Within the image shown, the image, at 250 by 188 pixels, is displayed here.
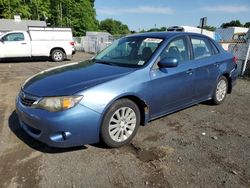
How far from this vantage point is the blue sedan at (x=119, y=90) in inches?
130

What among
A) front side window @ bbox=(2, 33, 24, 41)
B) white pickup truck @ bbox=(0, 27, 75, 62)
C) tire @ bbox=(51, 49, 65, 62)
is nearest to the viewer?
front side window @ bbox=(2, 33, 24, 41)

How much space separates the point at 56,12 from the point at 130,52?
186 ft

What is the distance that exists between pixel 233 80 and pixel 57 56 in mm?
11973

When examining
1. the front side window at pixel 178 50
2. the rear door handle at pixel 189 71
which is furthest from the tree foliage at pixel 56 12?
the rear door handle at pixel 189 71

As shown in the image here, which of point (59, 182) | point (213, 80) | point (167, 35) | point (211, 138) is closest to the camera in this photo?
point (59, 182)

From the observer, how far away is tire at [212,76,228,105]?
18.7 ft

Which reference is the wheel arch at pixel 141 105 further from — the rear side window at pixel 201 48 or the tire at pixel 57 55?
the tire at pixel 57 55

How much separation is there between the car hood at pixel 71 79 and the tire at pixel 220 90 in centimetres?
255

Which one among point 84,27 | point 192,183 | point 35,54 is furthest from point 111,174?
point 84,27

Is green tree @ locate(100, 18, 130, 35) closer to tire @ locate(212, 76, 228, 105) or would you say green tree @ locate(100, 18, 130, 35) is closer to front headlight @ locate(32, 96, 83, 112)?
tire @ locate(212, 76, 228, 105)

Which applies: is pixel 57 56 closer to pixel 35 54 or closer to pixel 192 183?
pixel 35 54

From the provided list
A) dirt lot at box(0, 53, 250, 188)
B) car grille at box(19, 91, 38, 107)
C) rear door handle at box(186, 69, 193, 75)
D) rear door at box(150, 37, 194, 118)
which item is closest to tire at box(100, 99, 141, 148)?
dirt lot at box(0, 53, 250, 188)

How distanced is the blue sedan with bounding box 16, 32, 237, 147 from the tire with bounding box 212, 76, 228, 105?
257 millimetres

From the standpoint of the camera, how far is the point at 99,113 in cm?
341
